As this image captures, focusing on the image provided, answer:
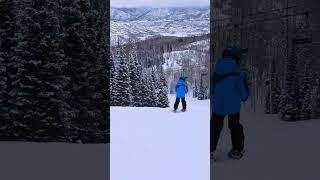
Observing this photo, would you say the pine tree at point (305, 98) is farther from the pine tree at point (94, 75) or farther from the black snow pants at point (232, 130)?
the pine tree at point (94, 75)

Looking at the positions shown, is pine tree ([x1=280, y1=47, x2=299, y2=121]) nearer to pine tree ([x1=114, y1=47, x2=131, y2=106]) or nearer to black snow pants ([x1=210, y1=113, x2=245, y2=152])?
black snow pants ([x1=210, y1=113, x2=245, y2=152])

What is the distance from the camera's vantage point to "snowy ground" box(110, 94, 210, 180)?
21.6 feet

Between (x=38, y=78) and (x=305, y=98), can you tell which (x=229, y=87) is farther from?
(x=38, y=78)

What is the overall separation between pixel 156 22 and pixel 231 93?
6611 millimetres

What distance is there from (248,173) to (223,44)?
1.55 metres

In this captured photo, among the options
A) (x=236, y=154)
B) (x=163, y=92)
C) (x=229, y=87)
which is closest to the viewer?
(x=229, y=87)

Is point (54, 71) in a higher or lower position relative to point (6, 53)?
lower

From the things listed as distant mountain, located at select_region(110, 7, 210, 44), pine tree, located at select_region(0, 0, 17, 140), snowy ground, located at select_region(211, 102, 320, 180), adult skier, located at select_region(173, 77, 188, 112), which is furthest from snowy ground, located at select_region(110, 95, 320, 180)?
distant mountain, located at select_region(110, 7, 210, 44)

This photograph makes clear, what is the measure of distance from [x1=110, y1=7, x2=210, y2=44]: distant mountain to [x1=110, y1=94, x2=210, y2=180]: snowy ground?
1.84m

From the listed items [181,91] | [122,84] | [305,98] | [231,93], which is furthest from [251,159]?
[122,84]

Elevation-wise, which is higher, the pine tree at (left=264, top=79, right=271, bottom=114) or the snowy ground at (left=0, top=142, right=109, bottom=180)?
the pine tree at (left=264, top=79, right=271, bottom=114)

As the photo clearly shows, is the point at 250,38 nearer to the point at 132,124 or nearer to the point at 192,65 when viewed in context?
the point at 132,124

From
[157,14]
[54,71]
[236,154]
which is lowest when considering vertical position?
[236,154]

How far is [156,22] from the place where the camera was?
1241 cm
